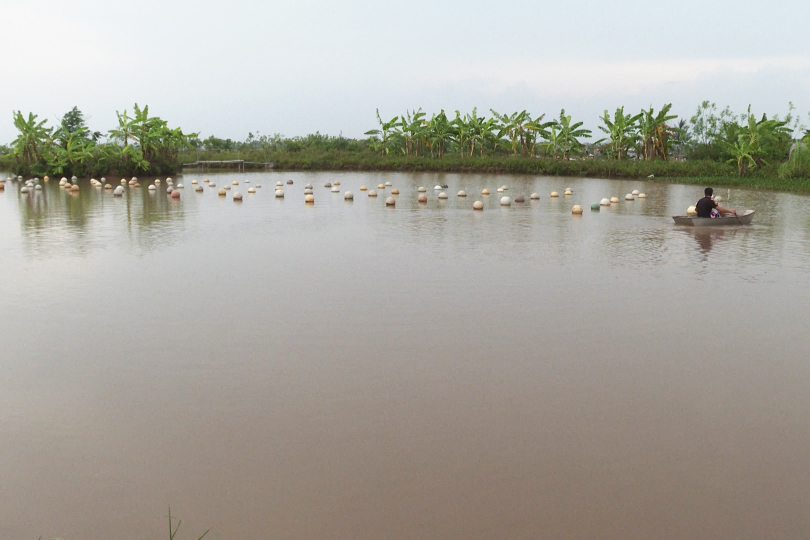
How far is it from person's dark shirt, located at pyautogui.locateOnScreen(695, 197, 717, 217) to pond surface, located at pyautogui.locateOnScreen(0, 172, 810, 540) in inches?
120

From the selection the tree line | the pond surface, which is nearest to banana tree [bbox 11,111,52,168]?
the tree line

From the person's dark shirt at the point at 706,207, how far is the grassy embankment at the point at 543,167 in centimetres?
1193

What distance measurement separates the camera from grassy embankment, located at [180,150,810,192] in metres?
28.3

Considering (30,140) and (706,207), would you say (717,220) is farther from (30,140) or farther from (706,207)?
(30,140)

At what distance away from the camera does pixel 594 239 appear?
13492mm

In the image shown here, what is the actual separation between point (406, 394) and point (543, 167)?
3088cm

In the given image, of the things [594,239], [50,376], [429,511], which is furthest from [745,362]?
[594,239]

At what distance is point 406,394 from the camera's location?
5559mm

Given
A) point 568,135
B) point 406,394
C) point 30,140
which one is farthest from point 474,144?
point 406,394

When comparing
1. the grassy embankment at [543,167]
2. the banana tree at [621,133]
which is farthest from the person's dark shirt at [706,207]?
the banana tree at [621,133]

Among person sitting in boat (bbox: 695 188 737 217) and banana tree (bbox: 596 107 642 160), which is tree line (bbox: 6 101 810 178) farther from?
person sitting in boat (bbox: 695 188 737 217)

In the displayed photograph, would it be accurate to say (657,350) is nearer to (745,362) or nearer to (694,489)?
(745,362)

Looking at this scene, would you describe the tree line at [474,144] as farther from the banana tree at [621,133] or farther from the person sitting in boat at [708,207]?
the person sitting in boat at [708,207]

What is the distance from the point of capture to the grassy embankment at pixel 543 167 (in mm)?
28344
